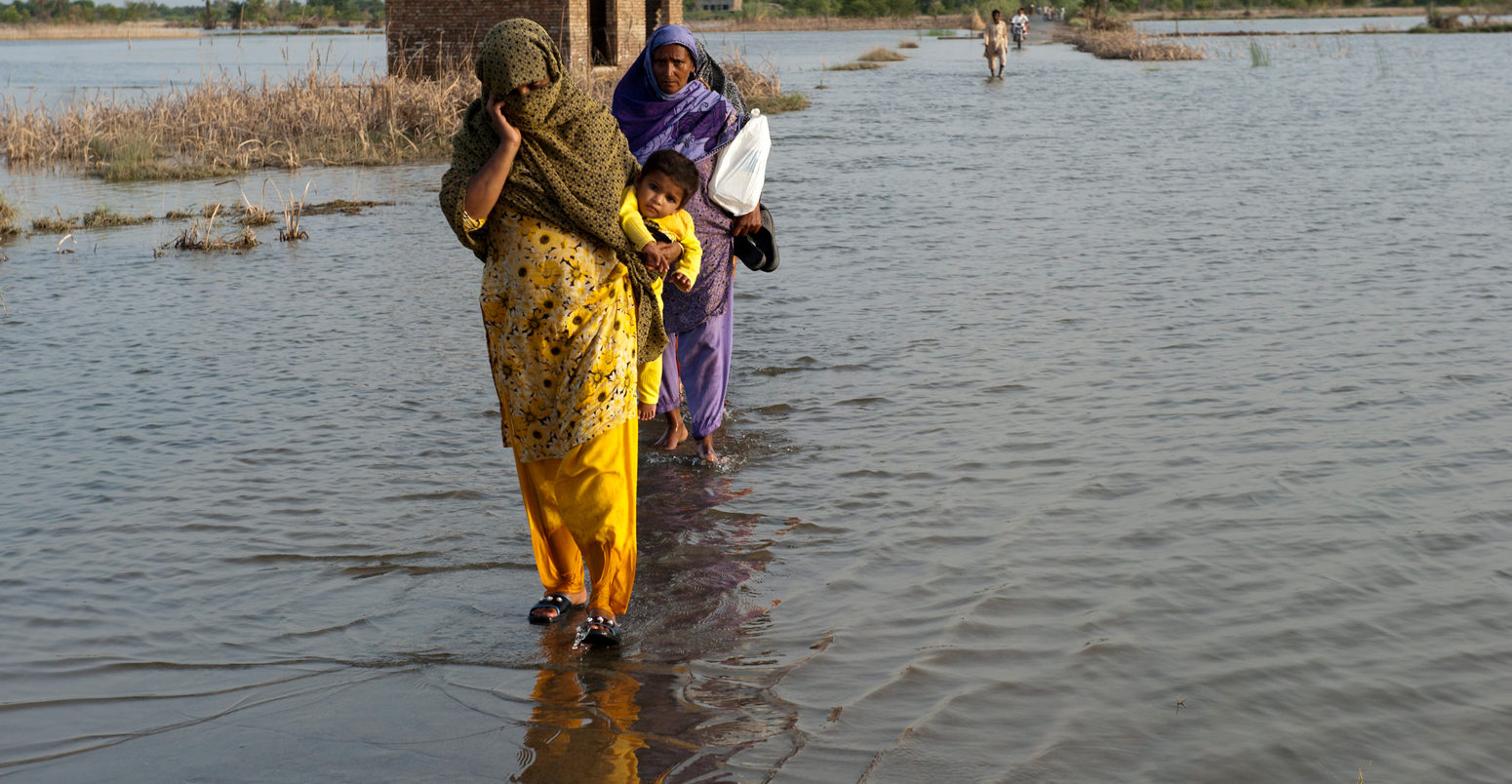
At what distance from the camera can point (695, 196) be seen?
16.6 feet

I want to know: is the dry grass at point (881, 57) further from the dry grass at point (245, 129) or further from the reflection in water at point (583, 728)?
the reflection in water at point (583, 728)

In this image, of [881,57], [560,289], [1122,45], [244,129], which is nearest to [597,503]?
[560,289]

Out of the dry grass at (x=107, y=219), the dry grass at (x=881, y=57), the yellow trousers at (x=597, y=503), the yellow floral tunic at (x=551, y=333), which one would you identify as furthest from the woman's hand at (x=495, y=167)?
the dry grass at (x=881, y=57)

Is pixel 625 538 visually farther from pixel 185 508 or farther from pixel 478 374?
pixel 478 374

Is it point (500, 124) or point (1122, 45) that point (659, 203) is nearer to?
point (500, 124)

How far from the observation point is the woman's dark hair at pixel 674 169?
379 centimetres

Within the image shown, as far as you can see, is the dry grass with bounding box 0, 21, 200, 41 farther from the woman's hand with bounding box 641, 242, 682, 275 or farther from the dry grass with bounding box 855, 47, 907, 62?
the woman's hand with bounding box 641, 242, 682, 275

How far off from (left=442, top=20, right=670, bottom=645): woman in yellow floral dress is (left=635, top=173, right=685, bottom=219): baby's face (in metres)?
0.14

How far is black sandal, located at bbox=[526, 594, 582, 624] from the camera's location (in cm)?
380

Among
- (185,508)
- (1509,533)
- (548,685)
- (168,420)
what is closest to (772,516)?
(548,685)

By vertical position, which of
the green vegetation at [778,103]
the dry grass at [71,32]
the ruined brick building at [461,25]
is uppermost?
the dry grass at [71,32]

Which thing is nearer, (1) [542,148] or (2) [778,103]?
(1) [542,148]

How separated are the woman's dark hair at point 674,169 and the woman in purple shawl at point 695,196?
967 mm

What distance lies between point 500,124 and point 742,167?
5.74 feet
